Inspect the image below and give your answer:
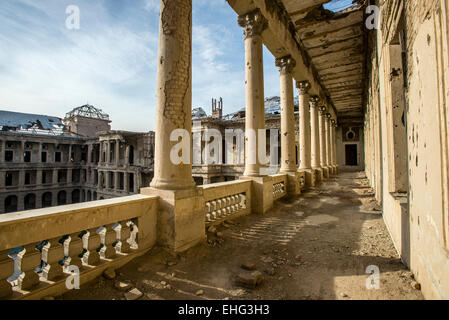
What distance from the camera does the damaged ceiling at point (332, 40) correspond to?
7789mm

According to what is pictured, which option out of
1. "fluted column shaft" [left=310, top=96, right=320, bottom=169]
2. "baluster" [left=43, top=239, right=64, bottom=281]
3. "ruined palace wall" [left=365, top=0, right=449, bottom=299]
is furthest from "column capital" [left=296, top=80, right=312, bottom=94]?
"baluster" [left=43, top=239, right=64, bottom=281]

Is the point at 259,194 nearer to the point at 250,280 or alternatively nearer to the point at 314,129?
the point at 250,280

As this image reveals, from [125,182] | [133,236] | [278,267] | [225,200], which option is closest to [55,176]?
[125,182]

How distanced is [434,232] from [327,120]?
18192 mm

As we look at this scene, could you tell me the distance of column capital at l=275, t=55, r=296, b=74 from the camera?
8.67m

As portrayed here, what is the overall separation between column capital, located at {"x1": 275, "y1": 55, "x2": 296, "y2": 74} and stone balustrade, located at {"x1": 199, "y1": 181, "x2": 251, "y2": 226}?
209 inches

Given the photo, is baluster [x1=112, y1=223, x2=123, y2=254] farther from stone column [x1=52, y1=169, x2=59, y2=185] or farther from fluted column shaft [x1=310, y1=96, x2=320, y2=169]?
stone column [x1=52, y1=169, x2=59, y2=185]

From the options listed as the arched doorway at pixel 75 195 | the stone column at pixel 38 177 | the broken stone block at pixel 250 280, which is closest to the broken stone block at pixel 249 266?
the broken stone block at pixel 250 280

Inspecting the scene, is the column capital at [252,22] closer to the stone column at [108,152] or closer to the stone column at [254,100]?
the stone column at [254,100]

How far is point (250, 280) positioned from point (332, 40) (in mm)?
10570

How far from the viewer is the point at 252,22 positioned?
6.25 metres

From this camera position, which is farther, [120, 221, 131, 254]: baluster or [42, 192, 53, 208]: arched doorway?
[42, 192, 53, 208]: arched doorway
